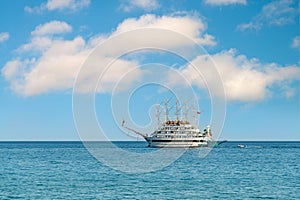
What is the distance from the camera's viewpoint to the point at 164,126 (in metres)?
147

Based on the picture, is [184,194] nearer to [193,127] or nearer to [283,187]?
[283,187]

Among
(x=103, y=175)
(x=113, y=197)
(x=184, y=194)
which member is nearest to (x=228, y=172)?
(x=103, y=175)

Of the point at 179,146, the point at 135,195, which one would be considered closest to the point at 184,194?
the point at 135,195

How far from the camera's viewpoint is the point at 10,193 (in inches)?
1762

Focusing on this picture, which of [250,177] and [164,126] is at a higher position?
[164,126]

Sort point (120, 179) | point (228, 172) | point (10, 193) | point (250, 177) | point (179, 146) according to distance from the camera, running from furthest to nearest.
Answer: point (179, 146)
point (228, 172)
point (250, 177)
point (120, 179)
point (10, 193)

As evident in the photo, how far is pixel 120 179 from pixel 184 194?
13876mm

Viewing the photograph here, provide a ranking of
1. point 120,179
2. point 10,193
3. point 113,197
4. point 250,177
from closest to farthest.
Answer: point 113,197 < point 10,193 < point 120,179 < point 250,177

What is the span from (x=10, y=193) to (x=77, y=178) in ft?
43.9

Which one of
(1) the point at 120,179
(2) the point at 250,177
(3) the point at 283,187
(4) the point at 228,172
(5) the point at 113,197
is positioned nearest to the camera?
(5) the point at 113,197

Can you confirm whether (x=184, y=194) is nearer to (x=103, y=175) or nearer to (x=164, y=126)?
(x=103, y=175)

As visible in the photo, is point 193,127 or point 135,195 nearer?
point 135,195

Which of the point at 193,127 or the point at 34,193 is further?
the point at 193,127

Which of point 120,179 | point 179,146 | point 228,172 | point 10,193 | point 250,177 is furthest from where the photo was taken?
point 179,146
